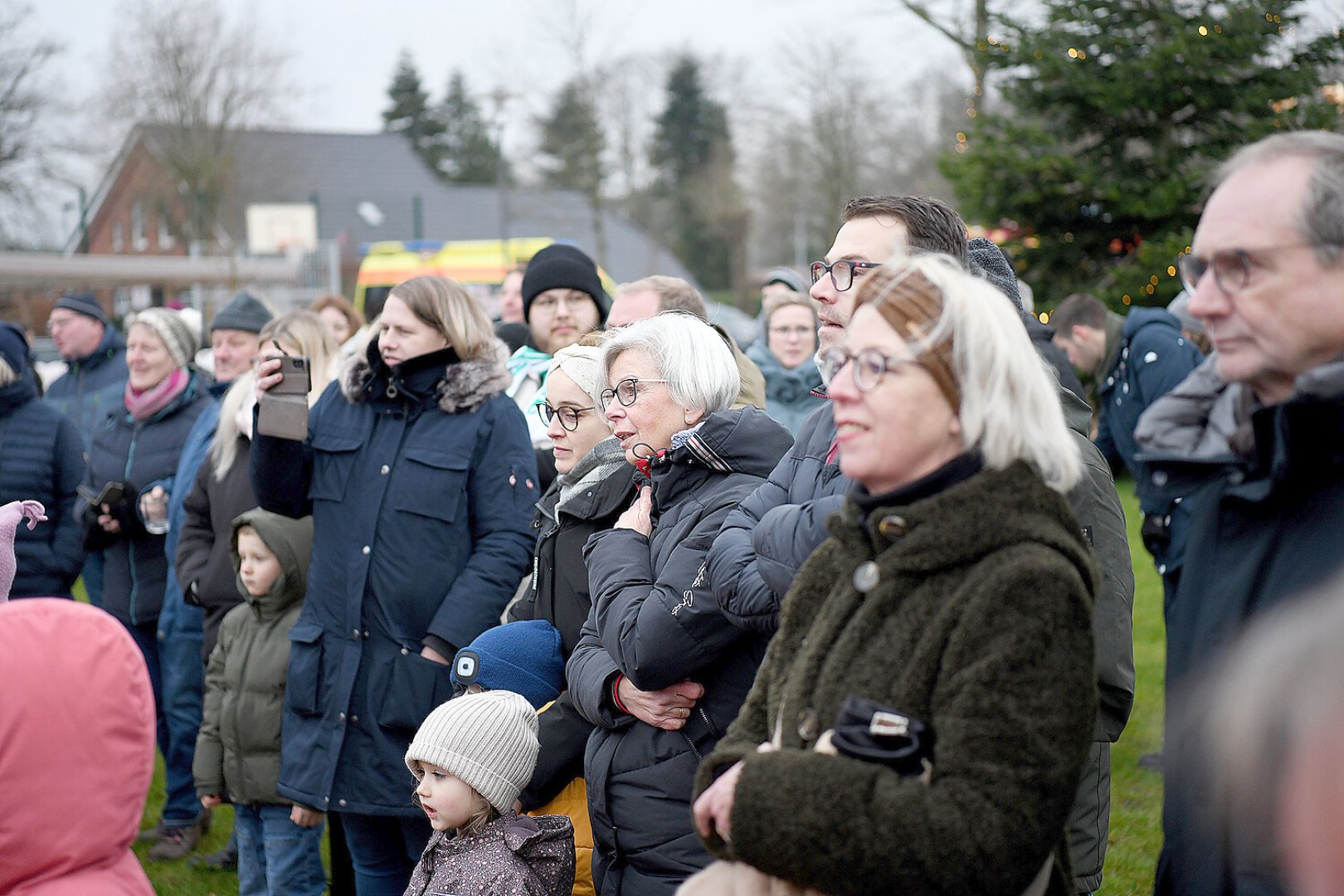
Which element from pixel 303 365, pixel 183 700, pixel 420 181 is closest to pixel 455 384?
pixel 303 365

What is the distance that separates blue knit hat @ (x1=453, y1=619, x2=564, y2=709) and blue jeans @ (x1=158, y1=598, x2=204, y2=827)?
9.06 ft

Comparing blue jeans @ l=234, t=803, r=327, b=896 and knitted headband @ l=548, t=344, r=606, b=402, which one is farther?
blue jeans @ l=234, t=803, r=327, b=896

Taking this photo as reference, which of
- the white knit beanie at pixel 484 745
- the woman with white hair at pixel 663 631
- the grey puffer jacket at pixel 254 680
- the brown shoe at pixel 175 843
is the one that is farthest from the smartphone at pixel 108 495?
the woman with white hair at pixel 663 631

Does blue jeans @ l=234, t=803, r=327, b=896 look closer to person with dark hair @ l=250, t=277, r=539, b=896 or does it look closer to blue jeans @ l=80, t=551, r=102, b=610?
person with dark hair @ l=250, t=277, r=539, b=896

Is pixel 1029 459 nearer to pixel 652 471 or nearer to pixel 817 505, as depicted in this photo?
pixel 817 505

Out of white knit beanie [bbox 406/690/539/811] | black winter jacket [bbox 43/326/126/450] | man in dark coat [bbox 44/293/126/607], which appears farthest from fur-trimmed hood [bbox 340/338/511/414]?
black winter jacket [bbox 43/326/126/450]

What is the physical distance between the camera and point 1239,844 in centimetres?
183

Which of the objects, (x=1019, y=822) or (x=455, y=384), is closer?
(x=1019, y=822)

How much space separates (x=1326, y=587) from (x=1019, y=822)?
0.54m

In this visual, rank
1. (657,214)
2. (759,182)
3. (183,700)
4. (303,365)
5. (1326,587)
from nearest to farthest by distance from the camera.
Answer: (1326,587), (303,365), (183,700), (759,182), (657,214)

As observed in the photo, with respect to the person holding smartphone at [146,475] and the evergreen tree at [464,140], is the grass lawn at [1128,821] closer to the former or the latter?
the person holding smartphone at [146,475]

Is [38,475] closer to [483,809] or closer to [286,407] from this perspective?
[286,407]

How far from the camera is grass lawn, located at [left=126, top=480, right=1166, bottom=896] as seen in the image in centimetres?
490

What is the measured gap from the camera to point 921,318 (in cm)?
198
